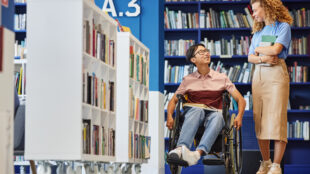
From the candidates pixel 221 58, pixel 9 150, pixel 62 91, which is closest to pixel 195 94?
pixel 62 91

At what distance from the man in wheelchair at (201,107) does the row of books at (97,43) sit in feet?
2.97

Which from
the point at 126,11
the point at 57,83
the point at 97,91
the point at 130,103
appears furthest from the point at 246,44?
the point at 57,83

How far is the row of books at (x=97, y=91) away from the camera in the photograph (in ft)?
11.7

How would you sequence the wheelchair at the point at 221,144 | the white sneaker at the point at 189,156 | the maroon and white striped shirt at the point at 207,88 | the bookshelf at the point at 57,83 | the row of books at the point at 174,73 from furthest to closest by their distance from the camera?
the row of books at the point at 174,73, the maroon and white striped shirt at the point at 207,88, the wheelchair at the point at 221,144, the white sneaker at the point at 189,156, the bookshelf at the point at 57,83

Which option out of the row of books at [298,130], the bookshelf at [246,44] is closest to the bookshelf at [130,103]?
the bookshelf at [246,44]

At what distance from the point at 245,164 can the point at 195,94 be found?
1850 millimetres

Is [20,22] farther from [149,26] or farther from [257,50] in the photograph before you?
[257,50]

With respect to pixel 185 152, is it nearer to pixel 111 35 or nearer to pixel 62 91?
pixel 111 35

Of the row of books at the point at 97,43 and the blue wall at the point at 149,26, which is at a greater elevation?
the blue wall at the point at 149,26

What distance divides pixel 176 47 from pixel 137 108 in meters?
3.36

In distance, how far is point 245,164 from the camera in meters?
6.73

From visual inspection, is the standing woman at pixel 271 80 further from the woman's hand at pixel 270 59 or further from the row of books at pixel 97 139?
the row of books at pixel 97 139

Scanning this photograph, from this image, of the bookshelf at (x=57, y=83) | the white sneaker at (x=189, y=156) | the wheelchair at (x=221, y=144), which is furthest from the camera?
the wheelchair at (x=221, y=144)

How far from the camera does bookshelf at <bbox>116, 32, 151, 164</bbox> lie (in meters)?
4.76
